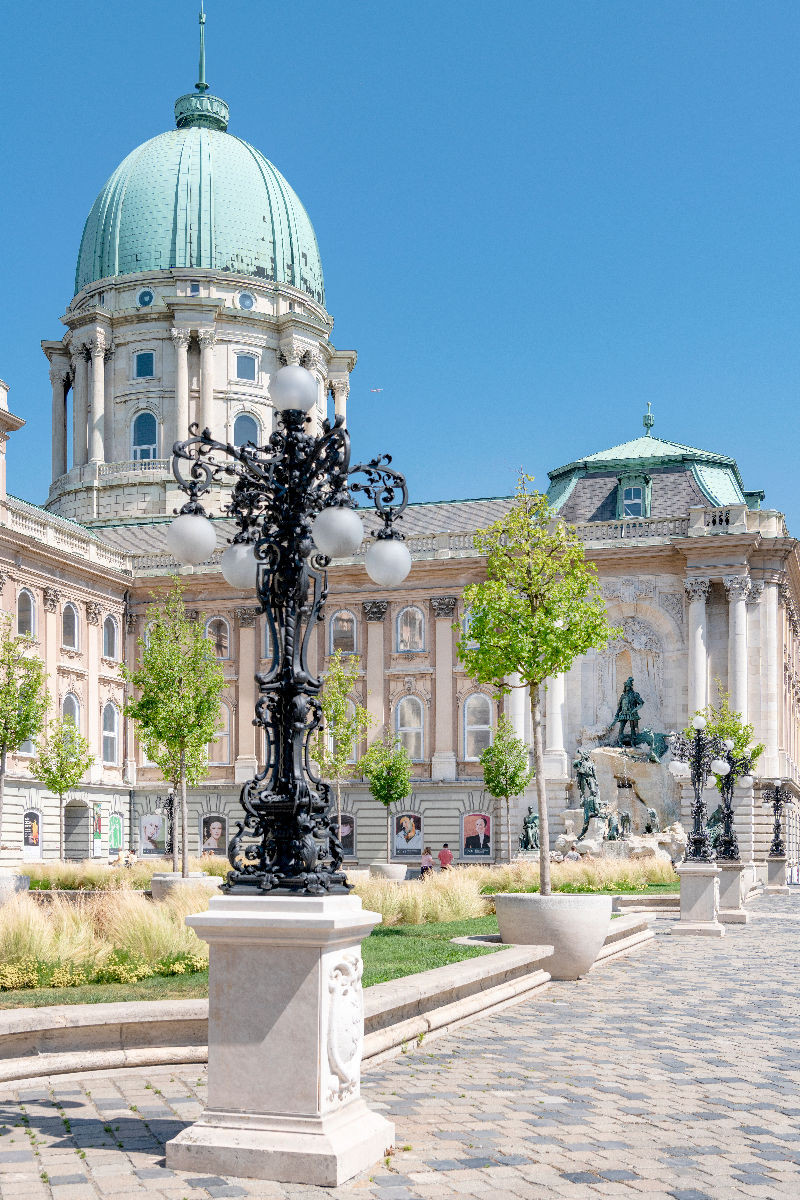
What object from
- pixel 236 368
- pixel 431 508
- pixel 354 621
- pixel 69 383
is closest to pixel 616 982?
pixel 354 621

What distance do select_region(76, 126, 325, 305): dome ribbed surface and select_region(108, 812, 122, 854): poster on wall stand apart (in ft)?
97.5

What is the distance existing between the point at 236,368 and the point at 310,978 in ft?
218

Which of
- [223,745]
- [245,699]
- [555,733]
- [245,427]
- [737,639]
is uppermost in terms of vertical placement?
[245,427]

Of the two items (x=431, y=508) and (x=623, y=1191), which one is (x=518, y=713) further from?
(x=623, y=1191)

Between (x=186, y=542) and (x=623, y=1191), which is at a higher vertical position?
(x=186, y=542)

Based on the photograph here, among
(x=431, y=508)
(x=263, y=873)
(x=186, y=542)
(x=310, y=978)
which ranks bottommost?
(x=310, y=978)

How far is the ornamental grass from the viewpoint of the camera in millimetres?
13359

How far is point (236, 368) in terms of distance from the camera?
237 feet

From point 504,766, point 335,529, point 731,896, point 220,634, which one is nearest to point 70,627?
point 220,634

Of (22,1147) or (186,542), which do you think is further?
(186,542)

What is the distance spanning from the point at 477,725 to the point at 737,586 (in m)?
11.8

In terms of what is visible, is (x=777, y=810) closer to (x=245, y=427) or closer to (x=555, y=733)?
(x=555, y=733)

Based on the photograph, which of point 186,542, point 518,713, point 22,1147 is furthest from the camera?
point 518,713

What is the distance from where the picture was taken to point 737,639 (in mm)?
53125
